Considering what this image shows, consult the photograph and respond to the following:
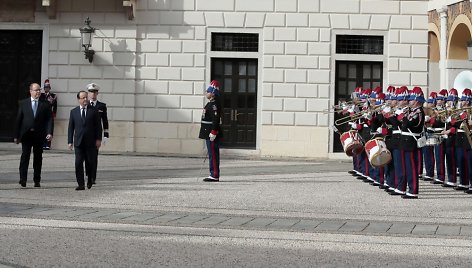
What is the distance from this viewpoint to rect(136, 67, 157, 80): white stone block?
1115 inches

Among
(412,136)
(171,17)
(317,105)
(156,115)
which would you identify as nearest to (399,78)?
(317,105)

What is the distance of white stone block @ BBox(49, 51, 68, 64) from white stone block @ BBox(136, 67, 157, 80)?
7.56 feet

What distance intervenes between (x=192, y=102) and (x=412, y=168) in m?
12.9

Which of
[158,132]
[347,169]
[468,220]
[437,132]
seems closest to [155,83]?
[158,132]

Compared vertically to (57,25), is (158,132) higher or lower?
lower

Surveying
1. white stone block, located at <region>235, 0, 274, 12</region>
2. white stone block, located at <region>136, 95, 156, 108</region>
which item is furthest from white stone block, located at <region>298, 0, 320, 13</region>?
white stone block, located at <region>136, 95, 156, 108</region>

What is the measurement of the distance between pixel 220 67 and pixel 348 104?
8703 millimetres

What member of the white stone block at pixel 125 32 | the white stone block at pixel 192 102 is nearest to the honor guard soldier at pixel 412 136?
the white stone block at pixel 192 102

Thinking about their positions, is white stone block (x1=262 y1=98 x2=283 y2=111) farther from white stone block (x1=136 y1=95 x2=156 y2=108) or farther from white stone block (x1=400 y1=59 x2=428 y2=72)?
white stone block (x1=400 y1=59 x2=428 y2=72)

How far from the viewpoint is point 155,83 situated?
2834cm

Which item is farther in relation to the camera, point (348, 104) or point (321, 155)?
point (321, 155)

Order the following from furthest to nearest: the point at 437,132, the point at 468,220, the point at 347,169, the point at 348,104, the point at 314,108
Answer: the point at 314,108
the point at 347,169
the point at 348,104
the point at 437,132
the point at 468,220

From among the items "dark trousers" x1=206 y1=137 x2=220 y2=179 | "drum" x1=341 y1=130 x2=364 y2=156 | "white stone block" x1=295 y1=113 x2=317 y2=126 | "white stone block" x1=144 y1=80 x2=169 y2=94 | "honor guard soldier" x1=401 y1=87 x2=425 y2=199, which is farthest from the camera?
"white stone block" x1=144 y1=80 x2=169 y2=94

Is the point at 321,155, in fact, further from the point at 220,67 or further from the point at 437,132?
the point at 437,132
